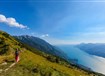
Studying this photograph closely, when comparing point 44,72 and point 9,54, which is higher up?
point 9,54

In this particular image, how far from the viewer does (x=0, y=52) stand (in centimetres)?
6431

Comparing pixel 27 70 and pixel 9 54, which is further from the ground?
pixel 9 54

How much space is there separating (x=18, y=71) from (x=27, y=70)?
3374mm

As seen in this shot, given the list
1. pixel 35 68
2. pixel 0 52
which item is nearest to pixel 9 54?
pixel 0 52

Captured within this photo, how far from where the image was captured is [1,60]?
5188 cm

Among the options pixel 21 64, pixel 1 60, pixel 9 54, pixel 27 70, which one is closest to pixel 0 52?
pixel 9 54

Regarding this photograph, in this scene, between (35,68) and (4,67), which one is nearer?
(4,67)

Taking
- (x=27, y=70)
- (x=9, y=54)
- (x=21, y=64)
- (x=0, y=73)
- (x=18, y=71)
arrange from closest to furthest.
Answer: (x=0, y=73) → (x=18, y=71) → (x=27, y=70) → (x=21, y=64) → (x=9, y=54)

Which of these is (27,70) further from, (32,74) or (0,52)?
(0,52)

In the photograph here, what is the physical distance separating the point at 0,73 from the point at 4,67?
4894 mm

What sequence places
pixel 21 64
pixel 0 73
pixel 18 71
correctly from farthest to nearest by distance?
pixel 21 64 < pixel 18 71 < pixel 0 73

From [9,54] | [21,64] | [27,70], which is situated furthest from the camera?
[9,54]

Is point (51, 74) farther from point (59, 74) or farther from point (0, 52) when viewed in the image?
point (0, 52)

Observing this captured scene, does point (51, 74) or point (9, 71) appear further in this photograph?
point (51, 74)
